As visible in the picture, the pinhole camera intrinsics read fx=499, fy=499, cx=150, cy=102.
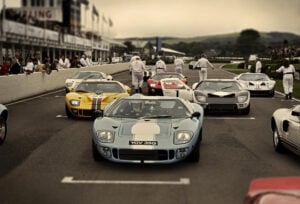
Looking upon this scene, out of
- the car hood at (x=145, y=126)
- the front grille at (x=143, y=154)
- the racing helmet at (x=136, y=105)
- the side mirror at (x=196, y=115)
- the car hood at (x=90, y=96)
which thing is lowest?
the front grille at (x=143, y=154)

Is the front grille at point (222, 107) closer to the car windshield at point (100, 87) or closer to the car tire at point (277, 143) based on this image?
the car windshield at point (100, 87)

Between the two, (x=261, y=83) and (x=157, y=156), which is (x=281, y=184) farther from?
(x=261, y=83)

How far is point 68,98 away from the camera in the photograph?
14.1 meters

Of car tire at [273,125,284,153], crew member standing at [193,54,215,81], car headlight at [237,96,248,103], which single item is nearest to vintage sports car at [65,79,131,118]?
car headlight at [237,96,248,103]

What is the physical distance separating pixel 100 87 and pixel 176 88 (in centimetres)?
538

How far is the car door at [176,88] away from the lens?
17.6 metres

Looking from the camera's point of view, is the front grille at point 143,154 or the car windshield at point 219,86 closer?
the front grille at point 143,154

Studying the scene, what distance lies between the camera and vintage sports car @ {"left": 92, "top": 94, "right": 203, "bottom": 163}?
7.73 meters

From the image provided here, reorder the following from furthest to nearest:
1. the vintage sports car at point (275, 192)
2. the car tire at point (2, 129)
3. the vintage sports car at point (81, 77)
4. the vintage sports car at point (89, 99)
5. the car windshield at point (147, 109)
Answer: the vintage sports car at point (81, 77) → the vintage sports car at point (89, 99) → the car tire at point (2, 129) → the car windshield at point (147, 109) → the vintage sports car at point (275, 192)

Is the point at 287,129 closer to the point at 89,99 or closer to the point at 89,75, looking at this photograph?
the point at 89,99

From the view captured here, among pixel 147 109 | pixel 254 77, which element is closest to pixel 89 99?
pixel 147 109

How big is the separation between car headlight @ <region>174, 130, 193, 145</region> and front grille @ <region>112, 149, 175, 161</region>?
234 millimetres

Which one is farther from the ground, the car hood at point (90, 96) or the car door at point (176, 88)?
the car hood at point (90, 96)

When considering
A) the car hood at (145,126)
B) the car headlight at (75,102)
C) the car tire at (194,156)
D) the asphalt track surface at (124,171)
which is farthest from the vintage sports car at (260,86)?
the car tire at (194,156)
